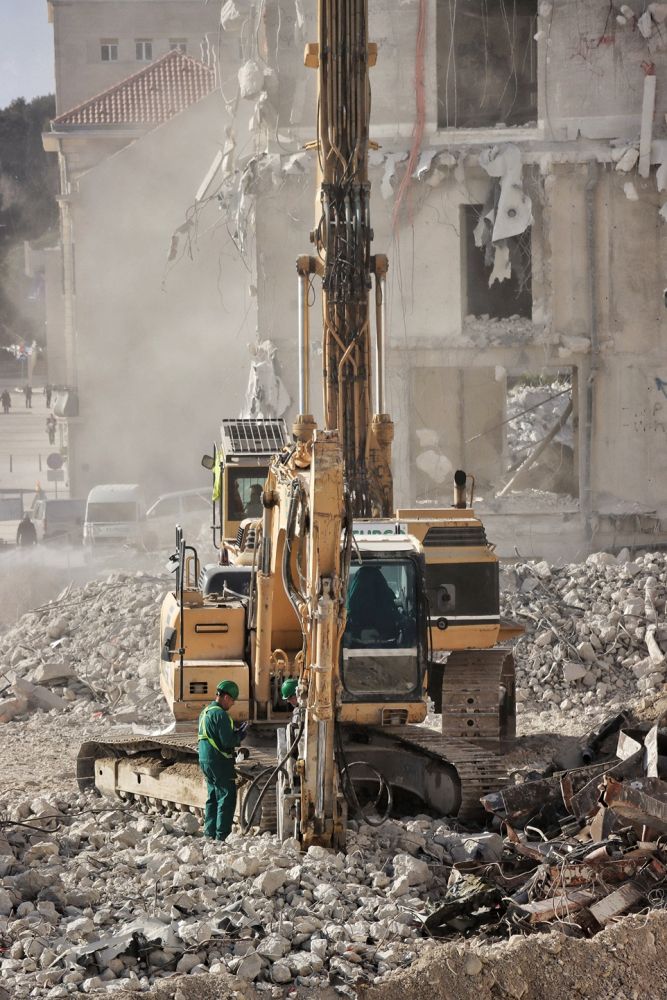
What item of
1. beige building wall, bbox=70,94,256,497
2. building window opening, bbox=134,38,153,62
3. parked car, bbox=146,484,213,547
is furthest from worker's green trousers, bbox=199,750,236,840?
building window opening, bbox=134,38,153,62

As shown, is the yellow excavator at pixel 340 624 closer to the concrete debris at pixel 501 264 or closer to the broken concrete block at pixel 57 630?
the broken concrete block at pixel 57 630

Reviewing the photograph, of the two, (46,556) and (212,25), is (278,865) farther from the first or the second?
(212,25)

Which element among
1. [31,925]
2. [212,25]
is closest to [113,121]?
[212,25]

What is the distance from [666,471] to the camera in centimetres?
2616

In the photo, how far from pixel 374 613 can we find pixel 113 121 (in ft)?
126

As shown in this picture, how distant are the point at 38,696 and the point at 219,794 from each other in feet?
25.0

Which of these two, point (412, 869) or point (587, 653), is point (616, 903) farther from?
point (587, 653)

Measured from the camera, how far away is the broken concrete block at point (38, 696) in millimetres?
17906

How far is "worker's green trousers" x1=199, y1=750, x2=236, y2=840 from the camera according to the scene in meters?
10.9

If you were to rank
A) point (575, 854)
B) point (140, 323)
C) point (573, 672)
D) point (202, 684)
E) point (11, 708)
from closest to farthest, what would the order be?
point (575, 854) < point (202, 684) < point (573, 672) < point (11, 708) < point (140, 323)

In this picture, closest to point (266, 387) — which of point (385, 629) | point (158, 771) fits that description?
point (158, 771)

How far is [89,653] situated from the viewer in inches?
781

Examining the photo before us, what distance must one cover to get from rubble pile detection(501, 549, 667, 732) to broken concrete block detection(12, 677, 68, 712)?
18.9 feet

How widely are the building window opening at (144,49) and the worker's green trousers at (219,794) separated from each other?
4774 cm
